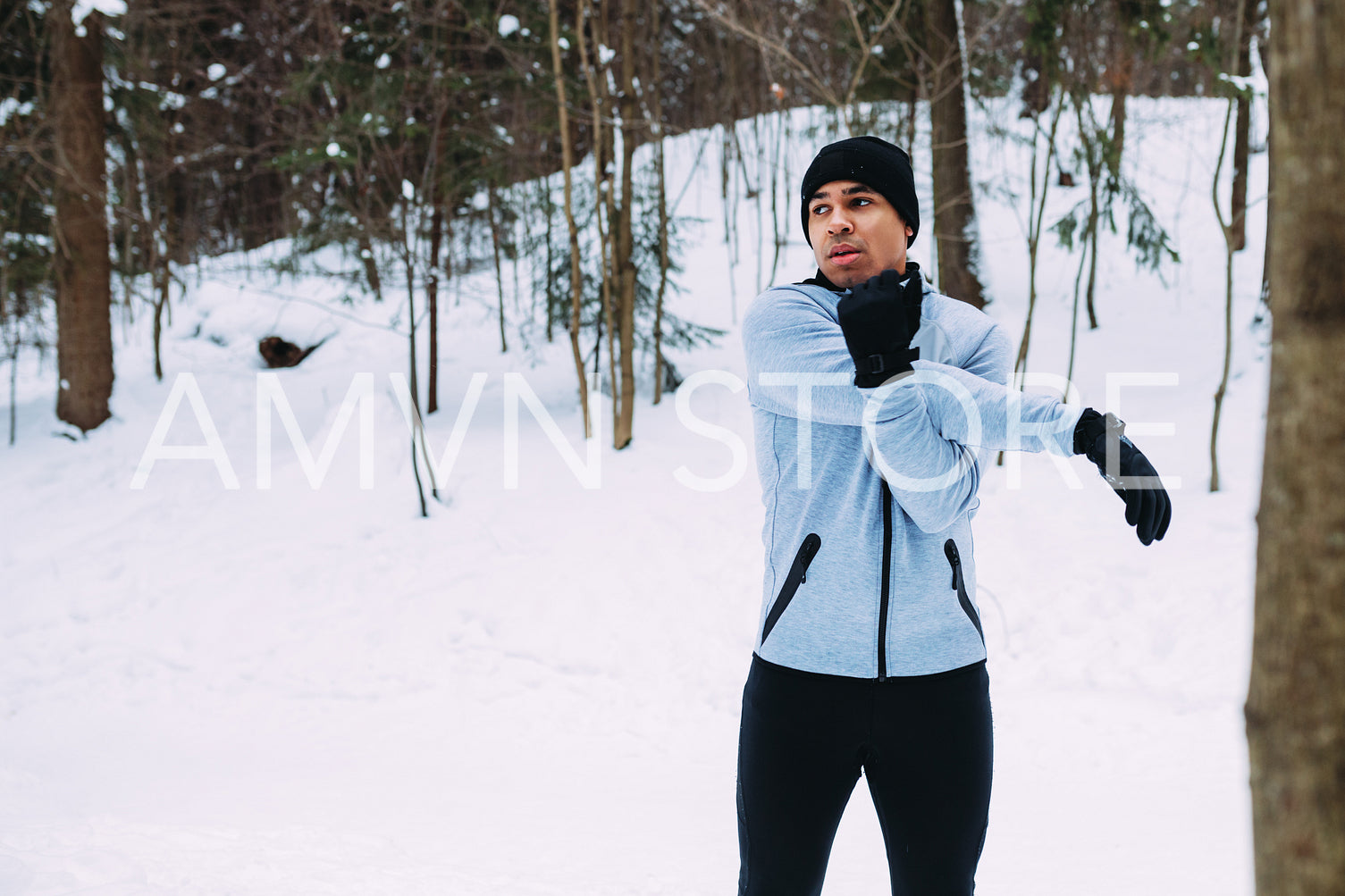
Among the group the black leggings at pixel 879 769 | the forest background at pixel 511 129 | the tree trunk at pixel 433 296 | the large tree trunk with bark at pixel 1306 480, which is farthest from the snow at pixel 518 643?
the large tree trunk with bark at pixel 1306 480

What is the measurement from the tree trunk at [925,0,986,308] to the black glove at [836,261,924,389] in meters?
7.51

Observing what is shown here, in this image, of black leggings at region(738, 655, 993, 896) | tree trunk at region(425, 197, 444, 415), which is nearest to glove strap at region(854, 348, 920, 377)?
black leggings at region(738, 655, 993, 896)

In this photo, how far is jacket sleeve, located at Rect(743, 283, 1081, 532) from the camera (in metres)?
1.49

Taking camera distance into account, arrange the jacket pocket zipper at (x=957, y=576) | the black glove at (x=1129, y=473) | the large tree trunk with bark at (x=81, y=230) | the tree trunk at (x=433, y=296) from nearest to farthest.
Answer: the black glove at (x=1129, y=473), the jacket pocket zipper at (x=957, y=576), the large tree trunk with bark at (x=81, y=230), the tree trunk at (x=433, y=296)

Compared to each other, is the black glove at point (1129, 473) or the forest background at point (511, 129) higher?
the forest background at point (511, 129)

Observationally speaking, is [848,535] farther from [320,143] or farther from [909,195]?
[320,143]

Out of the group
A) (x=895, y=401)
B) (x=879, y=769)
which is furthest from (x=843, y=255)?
(x=879, y=769)

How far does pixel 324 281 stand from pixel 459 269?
4676mm

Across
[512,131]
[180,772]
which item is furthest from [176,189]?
[180,772]

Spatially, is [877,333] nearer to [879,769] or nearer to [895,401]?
[895,401]

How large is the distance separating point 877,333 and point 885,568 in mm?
457

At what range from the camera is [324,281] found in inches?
A: 629

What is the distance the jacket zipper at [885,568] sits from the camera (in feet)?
5.44

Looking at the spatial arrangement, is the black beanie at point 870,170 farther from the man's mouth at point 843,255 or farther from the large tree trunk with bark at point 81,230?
the large tree trunk with bark at point 81,230
